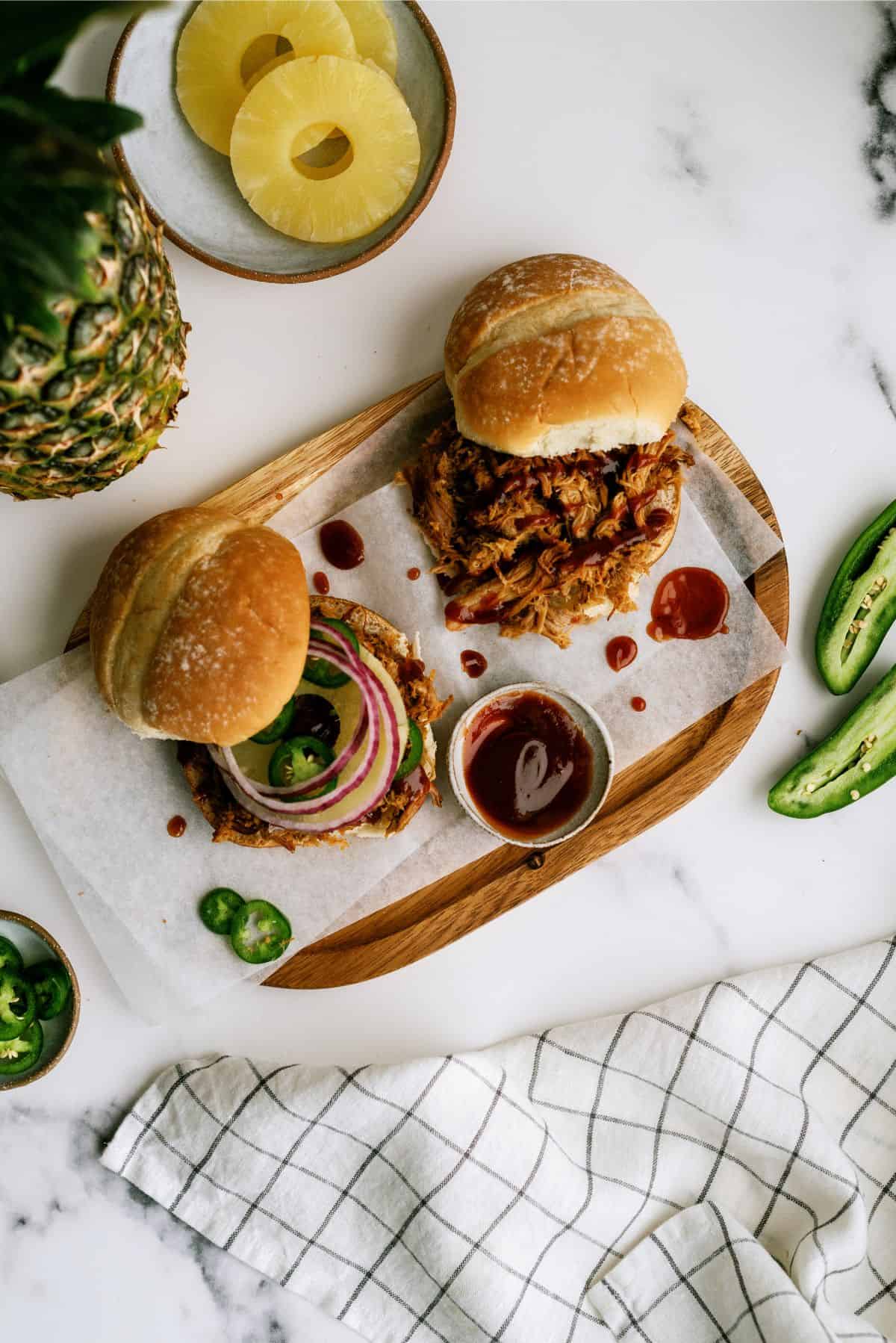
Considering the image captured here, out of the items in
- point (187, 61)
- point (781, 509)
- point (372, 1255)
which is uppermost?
point (187, 61)

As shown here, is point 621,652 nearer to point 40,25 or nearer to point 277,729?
point 277,729

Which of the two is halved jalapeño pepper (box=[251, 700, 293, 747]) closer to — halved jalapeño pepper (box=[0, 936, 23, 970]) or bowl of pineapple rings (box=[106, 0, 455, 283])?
halved jalapeño pepper (box=[0, 936, 23, 970])

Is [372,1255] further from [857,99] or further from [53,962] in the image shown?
[857,99]

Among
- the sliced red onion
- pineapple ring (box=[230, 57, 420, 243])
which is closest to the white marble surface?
pineapple ring (box=[230, 57, 420, 243])

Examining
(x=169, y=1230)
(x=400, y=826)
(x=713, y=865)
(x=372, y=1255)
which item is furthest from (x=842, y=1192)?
(x=169, y=1230)

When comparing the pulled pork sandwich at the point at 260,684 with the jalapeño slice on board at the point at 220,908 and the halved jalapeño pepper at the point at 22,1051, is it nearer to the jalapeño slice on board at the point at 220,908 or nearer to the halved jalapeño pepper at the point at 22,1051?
the jalapeño slice on board at the point at 220,908

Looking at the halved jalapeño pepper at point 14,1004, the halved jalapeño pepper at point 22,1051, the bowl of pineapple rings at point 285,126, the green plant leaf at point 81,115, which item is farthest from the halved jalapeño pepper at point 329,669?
the green plant leaf at point 81,115

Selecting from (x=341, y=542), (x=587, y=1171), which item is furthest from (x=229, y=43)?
(x=587, y=1171)
